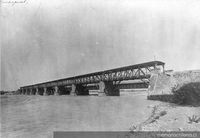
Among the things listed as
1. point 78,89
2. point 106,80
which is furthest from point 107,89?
point 78,89

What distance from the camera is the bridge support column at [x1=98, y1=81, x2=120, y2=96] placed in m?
47.5

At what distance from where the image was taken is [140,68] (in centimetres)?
3997

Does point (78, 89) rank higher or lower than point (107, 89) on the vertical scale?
higher

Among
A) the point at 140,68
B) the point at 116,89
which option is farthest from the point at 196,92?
Result: the point at 116,89

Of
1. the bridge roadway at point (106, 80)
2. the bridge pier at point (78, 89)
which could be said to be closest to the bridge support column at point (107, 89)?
the bridge roadway at point (106, 80)

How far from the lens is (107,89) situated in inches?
1907

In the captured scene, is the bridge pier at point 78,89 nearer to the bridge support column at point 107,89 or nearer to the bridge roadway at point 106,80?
the bridge roadway at point 106,80

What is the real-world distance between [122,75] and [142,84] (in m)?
4.06

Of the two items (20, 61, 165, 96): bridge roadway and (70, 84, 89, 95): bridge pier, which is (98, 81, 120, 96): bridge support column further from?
(70, 84, 89, 95): bridge pier

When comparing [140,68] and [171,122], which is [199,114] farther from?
[140,68]

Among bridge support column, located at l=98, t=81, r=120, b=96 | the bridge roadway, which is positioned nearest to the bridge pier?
the bridge roadway

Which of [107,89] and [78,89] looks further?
[78,89]

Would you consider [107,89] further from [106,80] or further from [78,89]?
[78,89]

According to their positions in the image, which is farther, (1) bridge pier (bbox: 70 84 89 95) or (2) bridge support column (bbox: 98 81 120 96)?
(1) bridge pier (bbox: 70 84 89 95)
